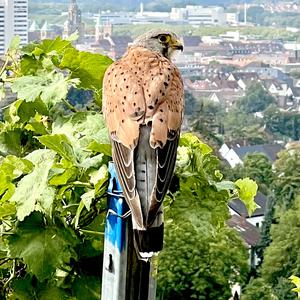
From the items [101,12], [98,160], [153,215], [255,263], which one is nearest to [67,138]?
[98,160]

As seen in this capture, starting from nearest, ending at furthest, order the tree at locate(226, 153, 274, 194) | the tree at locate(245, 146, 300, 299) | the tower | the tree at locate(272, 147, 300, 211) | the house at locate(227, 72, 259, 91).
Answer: the tree at locate(245, 146, 300, 299) < the tree at locate(272, 147, 300, 211) < the tree at locate(226, 153, 274, 194) < the house at locate(227, 72, 259, 91) < the tower

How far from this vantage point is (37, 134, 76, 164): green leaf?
2.42 ft

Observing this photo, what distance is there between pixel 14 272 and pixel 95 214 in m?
0.09

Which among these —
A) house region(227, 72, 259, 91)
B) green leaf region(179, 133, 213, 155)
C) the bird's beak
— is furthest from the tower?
green leaf region(179, 133, 213, 155)

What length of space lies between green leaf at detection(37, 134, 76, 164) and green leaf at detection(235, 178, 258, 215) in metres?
0.16

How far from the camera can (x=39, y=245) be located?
0.75 meters

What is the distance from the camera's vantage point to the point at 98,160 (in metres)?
0.75

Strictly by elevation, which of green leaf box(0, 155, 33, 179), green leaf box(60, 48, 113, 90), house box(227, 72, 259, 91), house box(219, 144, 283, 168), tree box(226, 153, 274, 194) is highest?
green leaf box(60, 48, 113, 90)

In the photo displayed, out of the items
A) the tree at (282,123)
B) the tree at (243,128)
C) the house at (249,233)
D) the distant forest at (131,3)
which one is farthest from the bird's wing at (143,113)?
the distant forest at (131,3)

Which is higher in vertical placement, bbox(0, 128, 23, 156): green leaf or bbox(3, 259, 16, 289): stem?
bbox(0, 128, 23, 156): green leaf

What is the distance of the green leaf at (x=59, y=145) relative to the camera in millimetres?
738

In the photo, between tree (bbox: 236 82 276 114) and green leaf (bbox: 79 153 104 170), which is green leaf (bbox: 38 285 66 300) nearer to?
green leaf (bbox: 79 153 104 170)

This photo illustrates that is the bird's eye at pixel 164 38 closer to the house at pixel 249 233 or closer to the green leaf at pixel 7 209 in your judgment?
the green leaf at pixel 7 209

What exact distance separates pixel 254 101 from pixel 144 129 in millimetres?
19149
